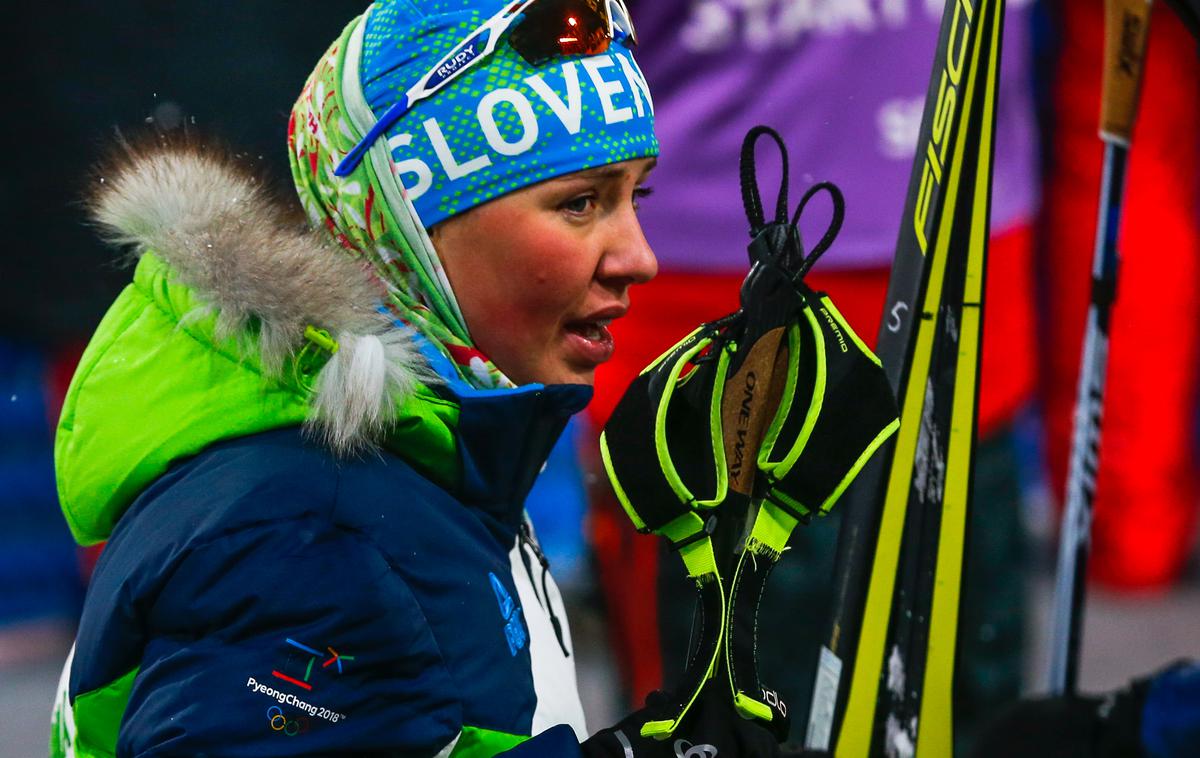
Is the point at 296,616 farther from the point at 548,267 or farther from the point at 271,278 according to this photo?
the point at 548,267

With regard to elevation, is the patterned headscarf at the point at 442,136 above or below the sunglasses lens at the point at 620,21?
below

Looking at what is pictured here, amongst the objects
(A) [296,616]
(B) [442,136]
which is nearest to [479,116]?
(B) [442,136]

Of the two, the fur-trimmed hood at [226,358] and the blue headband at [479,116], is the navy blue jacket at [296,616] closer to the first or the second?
the fur-trimmed hood at [226,358]

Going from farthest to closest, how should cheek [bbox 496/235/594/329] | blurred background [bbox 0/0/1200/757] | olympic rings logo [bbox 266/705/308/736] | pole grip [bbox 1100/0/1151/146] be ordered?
blurred background [bbox 0/0/1200/757] → pole grip [bbox 1100/0/1151/146] → cheek [bbox 496/235/594/329] → olympic rings logo [bbox 266/705/308/736]

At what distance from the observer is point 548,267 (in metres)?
1.31

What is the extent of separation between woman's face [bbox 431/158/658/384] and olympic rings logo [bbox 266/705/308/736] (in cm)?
45

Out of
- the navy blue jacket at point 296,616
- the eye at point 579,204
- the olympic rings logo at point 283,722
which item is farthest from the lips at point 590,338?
the olympic rings logo at point 283,722

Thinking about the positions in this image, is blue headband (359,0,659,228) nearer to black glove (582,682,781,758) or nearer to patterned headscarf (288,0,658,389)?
patterned headscarf (288,0,658,389)

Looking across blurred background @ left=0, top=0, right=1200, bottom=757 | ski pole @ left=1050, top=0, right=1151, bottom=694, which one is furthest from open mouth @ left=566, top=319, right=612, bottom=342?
ski pole @ left=1050, top=0, right=1151, bottom=694

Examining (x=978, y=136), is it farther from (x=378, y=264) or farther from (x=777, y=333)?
(x=378, y=264)

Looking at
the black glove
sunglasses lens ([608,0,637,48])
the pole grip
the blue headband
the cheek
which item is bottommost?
the black glove

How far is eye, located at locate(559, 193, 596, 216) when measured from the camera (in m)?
1.33

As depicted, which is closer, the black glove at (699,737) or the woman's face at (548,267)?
the black glove at (699,737)

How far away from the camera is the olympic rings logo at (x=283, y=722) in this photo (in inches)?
40.3
